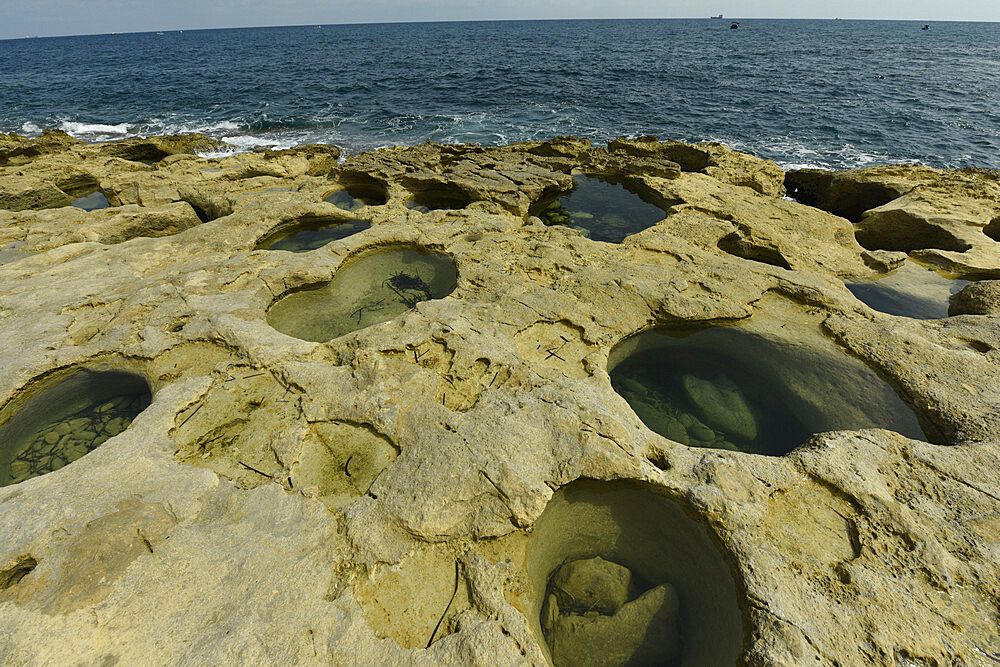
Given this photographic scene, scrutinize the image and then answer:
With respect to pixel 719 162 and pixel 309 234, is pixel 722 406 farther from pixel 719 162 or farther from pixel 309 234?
pixel 719 162

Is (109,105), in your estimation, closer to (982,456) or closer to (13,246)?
(13,246)

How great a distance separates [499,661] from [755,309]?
19.0ft

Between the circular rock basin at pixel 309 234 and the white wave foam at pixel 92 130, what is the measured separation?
862 inches

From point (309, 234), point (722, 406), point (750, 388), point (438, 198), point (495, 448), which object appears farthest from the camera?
point (438, 198)

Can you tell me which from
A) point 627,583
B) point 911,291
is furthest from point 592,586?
point 911,291

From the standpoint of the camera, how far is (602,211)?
11320 mm

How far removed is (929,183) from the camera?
34.4ft

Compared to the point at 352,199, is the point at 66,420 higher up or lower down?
lower down

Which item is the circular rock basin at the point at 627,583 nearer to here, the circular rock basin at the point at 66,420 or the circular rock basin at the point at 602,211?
the circular rock basin at the point at 66,420

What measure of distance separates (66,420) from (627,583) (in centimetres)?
661

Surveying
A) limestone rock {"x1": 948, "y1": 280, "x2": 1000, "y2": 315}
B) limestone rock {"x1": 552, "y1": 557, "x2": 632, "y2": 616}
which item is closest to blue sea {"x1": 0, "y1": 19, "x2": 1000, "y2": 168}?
limestone rock {"x1": 948, "y1": 280, "x2": 1000, "y2": 315}

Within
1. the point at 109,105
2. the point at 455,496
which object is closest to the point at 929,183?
the point at 455,496

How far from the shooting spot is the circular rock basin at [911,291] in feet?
22.4

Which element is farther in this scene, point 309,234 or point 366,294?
point 309,234
